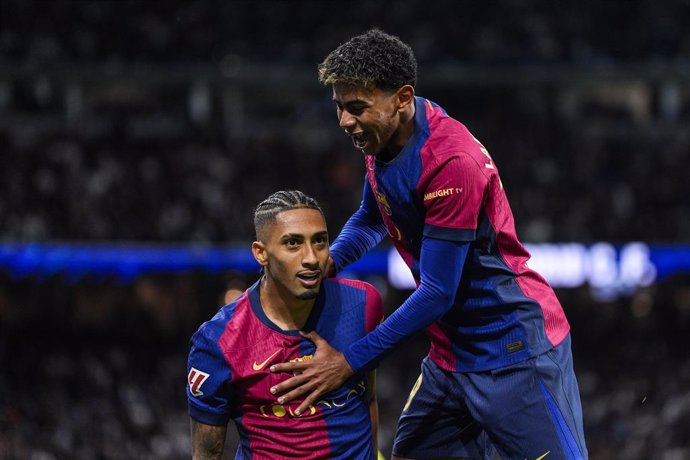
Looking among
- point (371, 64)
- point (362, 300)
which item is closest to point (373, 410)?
point (362, 300)

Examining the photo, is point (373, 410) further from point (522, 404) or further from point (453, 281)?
point (453, 281)

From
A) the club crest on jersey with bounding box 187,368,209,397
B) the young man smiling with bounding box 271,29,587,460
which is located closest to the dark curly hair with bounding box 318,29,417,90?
the young man smiling with bounding box 271,29,587,460

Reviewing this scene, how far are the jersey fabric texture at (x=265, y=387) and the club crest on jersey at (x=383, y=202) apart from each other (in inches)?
16.8

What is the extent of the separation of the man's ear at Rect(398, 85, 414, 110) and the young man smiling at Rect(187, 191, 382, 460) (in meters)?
0.51

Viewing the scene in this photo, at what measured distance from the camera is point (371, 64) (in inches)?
144

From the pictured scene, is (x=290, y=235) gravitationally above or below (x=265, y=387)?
above

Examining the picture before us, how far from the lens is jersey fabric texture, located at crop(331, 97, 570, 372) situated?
369cm

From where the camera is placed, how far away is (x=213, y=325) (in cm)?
387

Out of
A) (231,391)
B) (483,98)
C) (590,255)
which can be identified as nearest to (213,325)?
(231,391)

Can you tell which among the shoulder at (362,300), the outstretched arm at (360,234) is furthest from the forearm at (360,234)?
the shoulder at (362,300)

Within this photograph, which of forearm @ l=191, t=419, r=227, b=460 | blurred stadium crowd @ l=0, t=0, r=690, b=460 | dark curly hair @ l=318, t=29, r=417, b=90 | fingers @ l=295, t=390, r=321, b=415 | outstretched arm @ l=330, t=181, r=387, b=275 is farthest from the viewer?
blurred stadium crowd @ l=0, t=0, r=690, b=460

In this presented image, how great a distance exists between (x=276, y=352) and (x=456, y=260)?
2.54 ft

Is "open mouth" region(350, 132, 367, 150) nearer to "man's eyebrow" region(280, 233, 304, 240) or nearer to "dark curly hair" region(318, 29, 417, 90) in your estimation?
"dark curly hair" region(318, 29, 417, 90)

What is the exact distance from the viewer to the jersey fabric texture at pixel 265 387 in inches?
151
